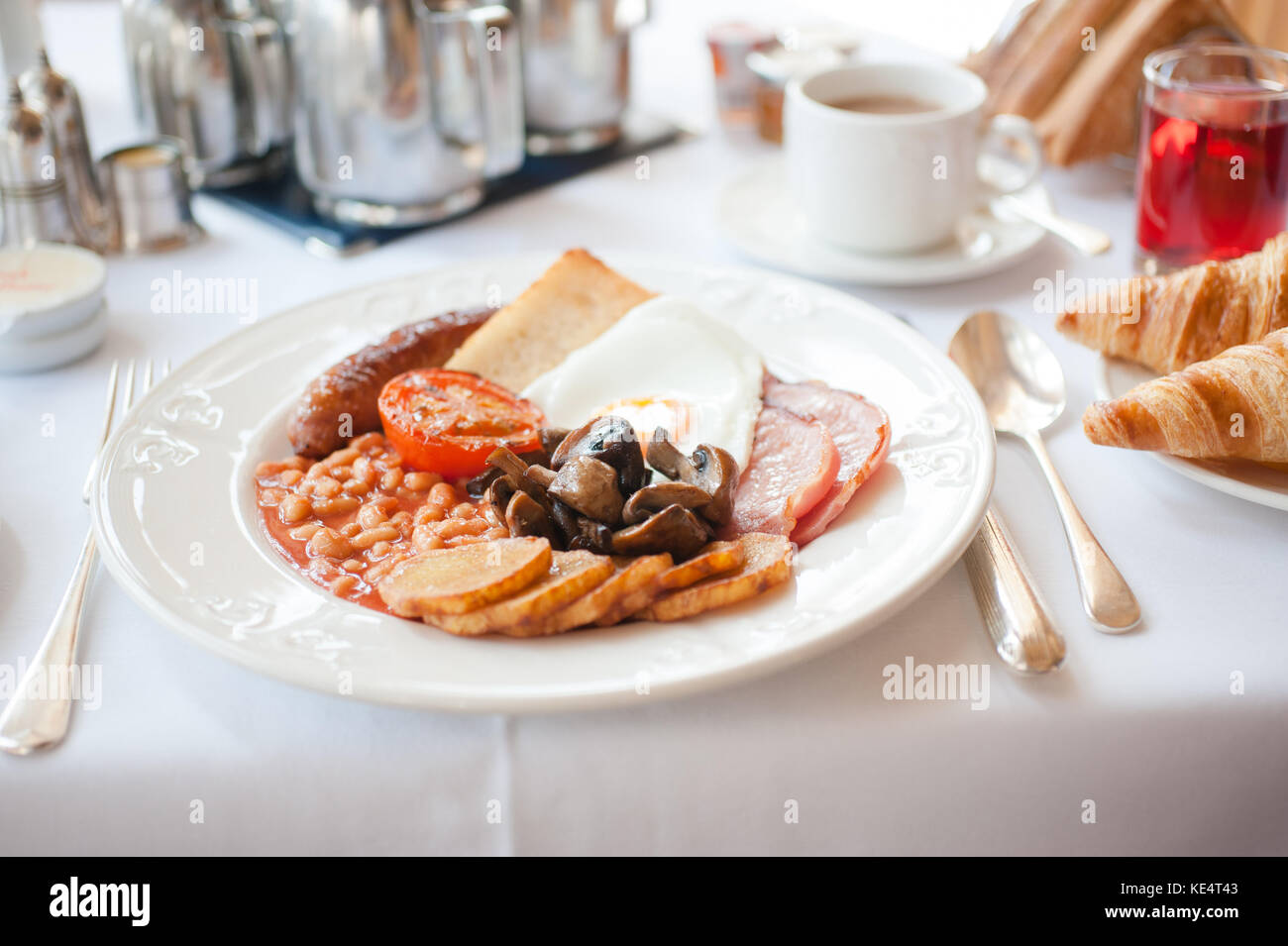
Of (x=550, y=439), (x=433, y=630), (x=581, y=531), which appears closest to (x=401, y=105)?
(x=550, y=439)

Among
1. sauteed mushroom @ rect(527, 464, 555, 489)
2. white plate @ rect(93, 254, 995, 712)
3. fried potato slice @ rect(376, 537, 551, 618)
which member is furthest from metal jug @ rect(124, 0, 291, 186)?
fried potato slice @ rect(376, 537, 551, 618)

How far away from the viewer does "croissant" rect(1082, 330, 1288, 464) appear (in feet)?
4.65

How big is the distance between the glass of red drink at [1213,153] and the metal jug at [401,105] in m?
1.23

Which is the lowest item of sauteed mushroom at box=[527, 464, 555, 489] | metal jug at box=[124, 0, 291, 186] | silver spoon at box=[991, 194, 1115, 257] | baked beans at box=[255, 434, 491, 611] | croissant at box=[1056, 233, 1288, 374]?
baked beans at box=[255, 434, 491, 611]

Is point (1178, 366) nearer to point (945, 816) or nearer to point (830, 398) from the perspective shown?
point (830, 398)

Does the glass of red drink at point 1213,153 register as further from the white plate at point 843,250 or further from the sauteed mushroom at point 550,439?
the sauteed mushroom at point 550,439

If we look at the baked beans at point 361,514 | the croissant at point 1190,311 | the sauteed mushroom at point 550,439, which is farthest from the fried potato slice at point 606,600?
the croissant at point 1190,311

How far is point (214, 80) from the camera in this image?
2516mm

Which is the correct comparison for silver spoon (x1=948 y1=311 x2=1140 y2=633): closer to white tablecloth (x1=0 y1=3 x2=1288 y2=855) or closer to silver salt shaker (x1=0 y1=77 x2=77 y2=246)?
white tablecloth (x1=0 y1=3 x2=1288 y2=855)

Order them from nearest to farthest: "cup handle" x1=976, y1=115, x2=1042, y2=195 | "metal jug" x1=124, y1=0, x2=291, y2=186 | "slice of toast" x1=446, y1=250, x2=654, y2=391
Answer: "slice of toast" x1=446, y1=250, x2=654, y2=391 → "cup handle" x1=976, y1=115, x2=1042, y2=195 → "metal jug" x1=124, y1=0, x2=291, y2=186

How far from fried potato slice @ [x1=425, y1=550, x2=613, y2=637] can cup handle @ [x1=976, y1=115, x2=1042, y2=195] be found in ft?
4.70

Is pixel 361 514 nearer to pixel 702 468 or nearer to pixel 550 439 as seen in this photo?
pixel 550 439

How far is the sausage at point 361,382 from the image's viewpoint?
5.40 ft
